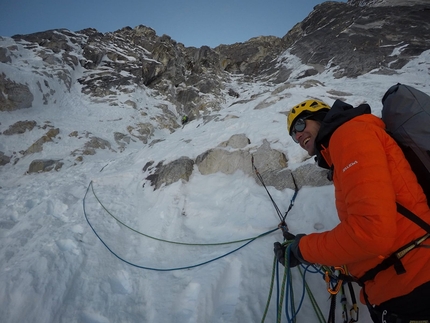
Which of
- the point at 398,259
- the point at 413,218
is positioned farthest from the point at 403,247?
the point at 413,218

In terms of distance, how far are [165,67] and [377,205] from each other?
149ft

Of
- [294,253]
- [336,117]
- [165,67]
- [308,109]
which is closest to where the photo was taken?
[336,117]

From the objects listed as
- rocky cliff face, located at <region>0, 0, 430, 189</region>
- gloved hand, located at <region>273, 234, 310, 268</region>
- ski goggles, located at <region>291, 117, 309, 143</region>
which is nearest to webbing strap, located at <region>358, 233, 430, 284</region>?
gloved hand, located at <region>273, 234, 310, 268</region>

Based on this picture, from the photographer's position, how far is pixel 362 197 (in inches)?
60.2

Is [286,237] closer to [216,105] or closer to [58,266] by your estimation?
[58,266]

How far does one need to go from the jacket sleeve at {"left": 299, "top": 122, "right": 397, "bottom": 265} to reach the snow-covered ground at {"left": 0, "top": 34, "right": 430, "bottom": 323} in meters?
1.51

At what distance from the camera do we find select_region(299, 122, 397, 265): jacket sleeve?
4.87 ft

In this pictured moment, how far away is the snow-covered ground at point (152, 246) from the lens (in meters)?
3.21

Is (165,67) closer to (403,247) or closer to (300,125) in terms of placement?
(300,125)

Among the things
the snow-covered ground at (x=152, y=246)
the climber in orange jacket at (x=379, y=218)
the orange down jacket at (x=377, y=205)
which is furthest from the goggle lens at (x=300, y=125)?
the snow-covered ground at (x=152, y=246)

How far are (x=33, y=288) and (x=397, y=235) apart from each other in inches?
201

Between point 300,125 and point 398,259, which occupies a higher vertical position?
point 300,125

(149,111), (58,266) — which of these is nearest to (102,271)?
(58,266)

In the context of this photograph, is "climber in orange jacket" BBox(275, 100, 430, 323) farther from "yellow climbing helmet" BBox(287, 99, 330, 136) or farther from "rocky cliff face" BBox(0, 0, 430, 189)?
"rocky cliff face" BBox(0, 0, 430, 189)
